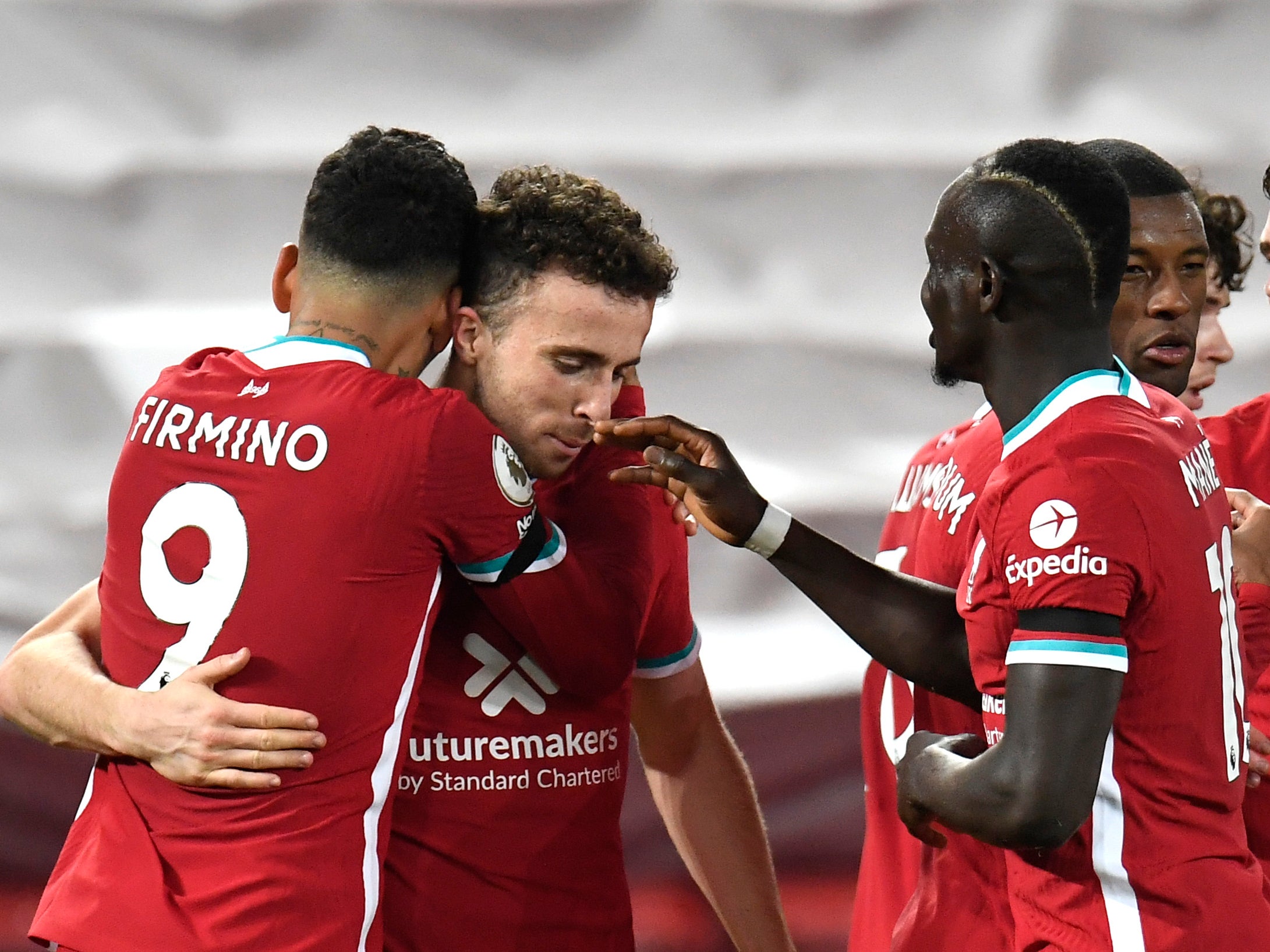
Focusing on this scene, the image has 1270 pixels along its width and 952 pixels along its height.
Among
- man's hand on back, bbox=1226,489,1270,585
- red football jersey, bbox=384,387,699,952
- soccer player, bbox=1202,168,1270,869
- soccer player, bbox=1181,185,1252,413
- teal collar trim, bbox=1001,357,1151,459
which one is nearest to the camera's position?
teal collar trim, bbox=1001,357,1151,459

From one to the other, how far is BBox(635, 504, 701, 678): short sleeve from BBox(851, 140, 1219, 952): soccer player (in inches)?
11.9

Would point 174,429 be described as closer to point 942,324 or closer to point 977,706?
point 942,324

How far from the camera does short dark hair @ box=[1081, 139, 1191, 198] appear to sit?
76.2 inches

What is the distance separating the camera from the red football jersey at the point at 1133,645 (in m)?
1.27

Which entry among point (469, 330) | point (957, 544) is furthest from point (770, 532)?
point (469, 330)

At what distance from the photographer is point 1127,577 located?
1.27 meters

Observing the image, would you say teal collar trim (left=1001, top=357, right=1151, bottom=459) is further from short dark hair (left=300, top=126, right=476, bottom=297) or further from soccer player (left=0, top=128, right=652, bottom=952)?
short dark hair (left=300, top=126, right=476, bottom=297)

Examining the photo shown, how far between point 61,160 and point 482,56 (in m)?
1.07

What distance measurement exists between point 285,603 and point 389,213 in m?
0.49

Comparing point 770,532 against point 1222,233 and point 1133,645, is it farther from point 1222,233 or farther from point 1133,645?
point 1222,233

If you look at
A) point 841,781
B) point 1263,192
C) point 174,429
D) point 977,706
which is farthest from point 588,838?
point 1263,192

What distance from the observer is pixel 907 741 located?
158 cm

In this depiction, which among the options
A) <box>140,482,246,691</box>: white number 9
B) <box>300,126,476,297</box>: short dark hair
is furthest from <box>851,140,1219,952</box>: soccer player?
<box>140,482,246,691</box>: white number 9

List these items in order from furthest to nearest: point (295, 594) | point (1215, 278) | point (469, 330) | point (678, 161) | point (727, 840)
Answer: point (678, 161) < point (1215, 278) < point (727, 840) < point (469, 330) < point (295, 594)
